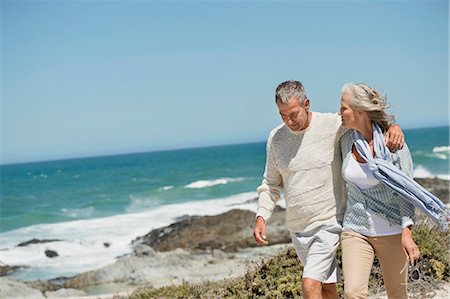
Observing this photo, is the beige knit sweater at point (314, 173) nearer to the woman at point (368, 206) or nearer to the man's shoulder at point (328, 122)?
the man's shoulder at point (328, 122)

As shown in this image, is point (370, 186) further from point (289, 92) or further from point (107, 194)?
point (107, 194)

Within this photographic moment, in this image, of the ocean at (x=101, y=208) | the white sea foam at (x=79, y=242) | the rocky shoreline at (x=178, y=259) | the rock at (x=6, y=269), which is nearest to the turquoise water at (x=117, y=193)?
the ocean at (x=101, y=208)

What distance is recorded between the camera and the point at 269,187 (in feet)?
15.5

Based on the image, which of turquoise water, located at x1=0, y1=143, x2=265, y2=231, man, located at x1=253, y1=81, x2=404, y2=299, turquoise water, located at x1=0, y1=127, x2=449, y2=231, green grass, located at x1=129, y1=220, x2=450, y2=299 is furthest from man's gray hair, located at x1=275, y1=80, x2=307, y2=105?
turquoise water, located at x1=0, y1=143, x2=265, y2=231

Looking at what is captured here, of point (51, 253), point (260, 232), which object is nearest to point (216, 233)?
point (51, 253)

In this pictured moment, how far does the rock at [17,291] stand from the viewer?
13.9 meters

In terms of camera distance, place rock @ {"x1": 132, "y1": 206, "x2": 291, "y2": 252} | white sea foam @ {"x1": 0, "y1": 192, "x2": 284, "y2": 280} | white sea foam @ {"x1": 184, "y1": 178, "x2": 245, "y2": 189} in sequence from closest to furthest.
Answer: white sea foam @ {"x1": 0, "y1": 192, "x2": 284, "y2": 280}
rock @ {"x1": 132, "y1": 206, "x2": 291, "y2": 252}
white sea foam @ {"x1": 184, "y1": 178, "x2": 245, "y2": 189}

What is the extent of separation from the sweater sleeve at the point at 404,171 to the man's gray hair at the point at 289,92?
795mm

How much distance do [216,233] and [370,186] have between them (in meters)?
18.2

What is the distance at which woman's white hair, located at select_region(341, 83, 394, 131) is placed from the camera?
13.3 ft

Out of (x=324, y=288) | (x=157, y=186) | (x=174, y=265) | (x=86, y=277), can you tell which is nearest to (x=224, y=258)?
(x=174, y=265)

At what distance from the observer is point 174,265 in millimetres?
17234

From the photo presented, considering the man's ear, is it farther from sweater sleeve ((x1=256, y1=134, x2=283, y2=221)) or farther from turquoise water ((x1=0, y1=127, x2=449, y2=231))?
turquoise water ((x1=0, y1=127, x2=449, y2=231))

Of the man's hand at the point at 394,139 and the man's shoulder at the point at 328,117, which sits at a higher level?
the man's shoulder at the point at 328,117
